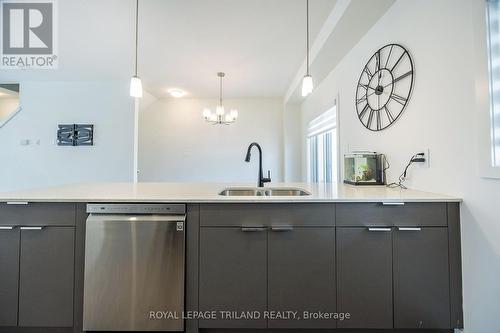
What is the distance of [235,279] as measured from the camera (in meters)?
1.36

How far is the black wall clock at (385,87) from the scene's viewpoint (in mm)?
1768

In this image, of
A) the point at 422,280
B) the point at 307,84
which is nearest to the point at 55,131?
the point at 307,84

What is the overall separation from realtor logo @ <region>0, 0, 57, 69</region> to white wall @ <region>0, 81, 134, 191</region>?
0.91 meters

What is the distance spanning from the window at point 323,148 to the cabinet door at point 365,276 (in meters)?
2.20

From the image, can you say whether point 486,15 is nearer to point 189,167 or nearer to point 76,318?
point 76,318

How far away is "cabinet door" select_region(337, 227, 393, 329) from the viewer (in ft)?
4.37

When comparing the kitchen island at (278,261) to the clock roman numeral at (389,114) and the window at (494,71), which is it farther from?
the clock roman numeral at (389,114)

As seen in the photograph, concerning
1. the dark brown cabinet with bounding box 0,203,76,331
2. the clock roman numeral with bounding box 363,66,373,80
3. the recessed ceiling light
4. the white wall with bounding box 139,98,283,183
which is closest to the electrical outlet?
the clock roman numeral with bounding box 363,66,373,80

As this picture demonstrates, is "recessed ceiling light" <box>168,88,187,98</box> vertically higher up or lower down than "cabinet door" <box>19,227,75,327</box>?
higher up

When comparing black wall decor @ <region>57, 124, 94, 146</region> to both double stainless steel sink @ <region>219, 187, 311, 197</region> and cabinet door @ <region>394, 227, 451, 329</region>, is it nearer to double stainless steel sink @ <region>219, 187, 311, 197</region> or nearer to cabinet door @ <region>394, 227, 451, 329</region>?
double stainless steel sink @ <region>219, 187, 311, 197</region>

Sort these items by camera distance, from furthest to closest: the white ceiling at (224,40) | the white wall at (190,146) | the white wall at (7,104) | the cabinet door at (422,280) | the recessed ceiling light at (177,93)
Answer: the white wall at (190,146)
the white wall at (7,104)
the recessed ceiling light at (177,93)
the white ceiling at (224,40)
the cabinet door at (422,280)

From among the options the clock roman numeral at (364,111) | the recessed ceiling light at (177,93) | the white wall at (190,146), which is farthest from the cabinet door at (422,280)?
the recessed ceiling light at (177,93)

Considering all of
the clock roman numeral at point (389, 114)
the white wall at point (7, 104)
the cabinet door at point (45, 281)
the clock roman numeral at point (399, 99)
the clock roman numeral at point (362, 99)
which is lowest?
the cabinet door at point (45, 281)

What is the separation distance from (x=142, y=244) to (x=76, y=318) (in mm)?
587
